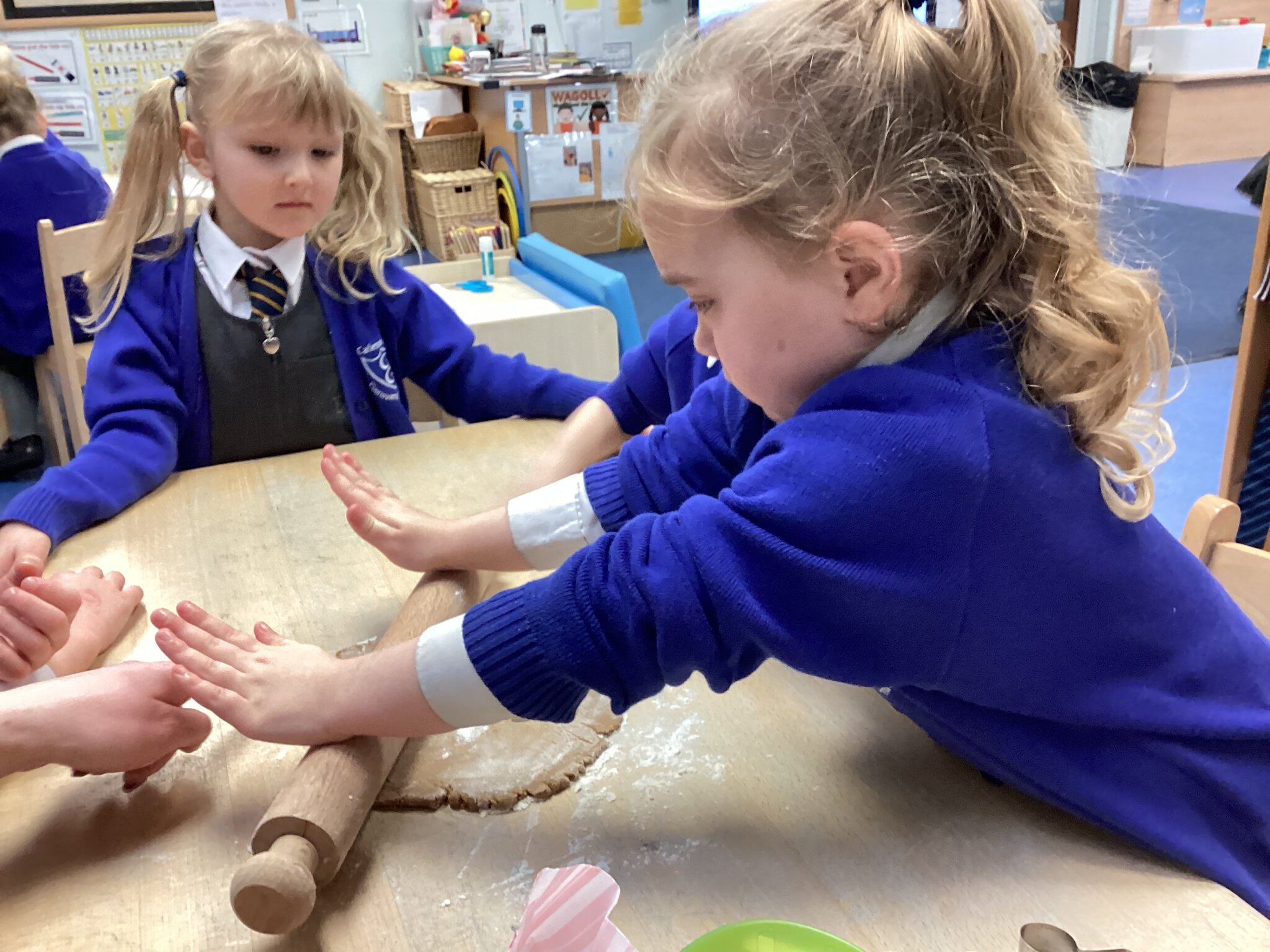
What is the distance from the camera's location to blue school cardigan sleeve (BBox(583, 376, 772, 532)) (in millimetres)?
842

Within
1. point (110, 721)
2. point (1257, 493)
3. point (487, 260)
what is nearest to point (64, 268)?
point (487, 260)

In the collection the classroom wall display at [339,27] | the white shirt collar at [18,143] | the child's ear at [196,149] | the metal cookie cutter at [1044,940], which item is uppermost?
the classroom wall display at [339,27]

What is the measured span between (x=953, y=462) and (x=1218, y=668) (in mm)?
244

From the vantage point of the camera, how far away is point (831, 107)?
1.90 feet

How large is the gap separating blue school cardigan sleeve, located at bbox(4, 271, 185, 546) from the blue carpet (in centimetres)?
224

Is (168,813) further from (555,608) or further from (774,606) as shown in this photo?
(774,606)

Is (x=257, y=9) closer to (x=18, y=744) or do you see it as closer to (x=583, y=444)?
(x=583, y=444)

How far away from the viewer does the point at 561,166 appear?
164 inches

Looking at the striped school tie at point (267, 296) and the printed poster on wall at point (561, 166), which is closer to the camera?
the striped school tie at point (267, 296)

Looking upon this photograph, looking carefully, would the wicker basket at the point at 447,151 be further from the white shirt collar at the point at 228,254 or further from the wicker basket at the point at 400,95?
the white shirt collar at the point at 228,254

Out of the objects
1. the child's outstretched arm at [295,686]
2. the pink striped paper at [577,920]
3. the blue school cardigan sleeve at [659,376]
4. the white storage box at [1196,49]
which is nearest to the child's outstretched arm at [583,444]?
the blue school cardigan sleeve at [659,376]

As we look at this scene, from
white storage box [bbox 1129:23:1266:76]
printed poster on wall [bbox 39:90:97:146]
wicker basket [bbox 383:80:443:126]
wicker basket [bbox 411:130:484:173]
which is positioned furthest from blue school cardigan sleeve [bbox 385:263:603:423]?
white storage box [bbox 1129:23:1266:76]

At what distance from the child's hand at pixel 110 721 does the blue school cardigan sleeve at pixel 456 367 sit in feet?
2.27

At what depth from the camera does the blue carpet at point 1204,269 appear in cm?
326
